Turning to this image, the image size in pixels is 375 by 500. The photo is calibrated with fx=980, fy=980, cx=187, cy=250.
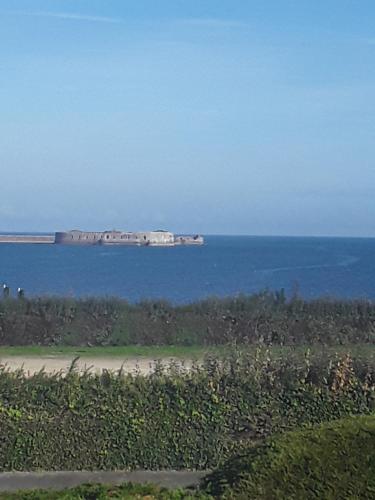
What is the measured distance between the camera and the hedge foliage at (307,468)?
651 cm

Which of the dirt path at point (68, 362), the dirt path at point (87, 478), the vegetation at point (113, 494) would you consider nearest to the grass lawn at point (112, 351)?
the dirt path at point (68, 362)

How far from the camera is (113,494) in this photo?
24.1ft

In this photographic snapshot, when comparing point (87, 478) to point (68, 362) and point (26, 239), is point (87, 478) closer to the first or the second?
point (68, 362)

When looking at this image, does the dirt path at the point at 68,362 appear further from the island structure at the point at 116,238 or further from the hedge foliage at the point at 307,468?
the island structure at the point at 116,238

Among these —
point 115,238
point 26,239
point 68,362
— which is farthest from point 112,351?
point 26,239

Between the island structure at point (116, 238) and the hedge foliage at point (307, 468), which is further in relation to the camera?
the island structure at point (116, 238)

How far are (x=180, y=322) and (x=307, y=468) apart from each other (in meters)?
13.5

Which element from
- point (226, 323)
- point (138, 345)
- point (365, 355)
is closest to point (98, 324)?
point (138, 345)

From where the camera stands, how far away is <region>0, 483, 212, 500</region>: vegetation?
23.3 ft

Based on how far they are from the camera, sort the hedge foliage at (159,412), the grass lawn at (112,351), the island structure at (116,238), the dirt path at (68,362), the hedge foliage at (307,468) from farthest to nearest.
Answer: the island structure at (116,238) → the grass lawn at (112,351) → the dirt path at (68,362) → the hedge foliage at (159,412) → the hedge foliage at (307,468)

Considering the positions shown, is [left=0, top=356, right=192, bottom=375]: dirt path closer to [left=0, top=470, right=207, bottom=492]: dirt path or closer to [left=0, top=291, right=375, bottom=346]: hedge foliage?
[left=0, top=291, right=375, bottom=346]: hedge foliage

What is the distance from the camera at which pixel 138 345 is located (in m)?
19.8

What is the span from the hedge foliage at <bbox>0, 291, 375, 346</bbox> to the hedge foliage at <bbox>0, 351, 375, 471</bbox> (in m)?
6.25

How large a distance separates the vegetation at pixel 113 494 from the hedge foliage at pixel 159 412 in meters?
4.15
